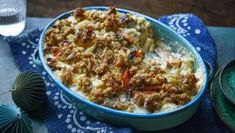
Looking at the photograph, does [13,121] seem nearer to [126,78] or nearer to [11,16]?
[126,78]

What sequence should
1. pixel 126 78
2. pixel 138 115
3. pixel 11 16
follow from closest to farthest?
pixel 138 115 → pixel 126 78 → pixel 11 16

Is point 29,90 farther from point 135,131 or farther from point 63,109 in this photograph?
point 135,131

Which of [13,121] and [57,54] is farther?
[57,54]

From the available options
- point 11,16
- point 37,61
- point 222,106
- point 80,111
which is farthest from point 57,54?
point 222,106

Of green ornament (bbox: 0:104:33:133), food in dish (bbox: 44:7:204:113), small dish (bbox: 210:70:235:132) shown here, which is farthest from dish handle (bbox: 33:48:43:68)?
small dish (bbox: 210:70:235:132)

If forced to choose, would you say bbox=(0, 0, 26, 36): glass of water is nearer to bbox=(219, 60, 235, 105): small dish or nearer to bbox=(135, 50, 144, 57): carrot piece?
bbox=(135, 50, 144, 57): carrot piece
